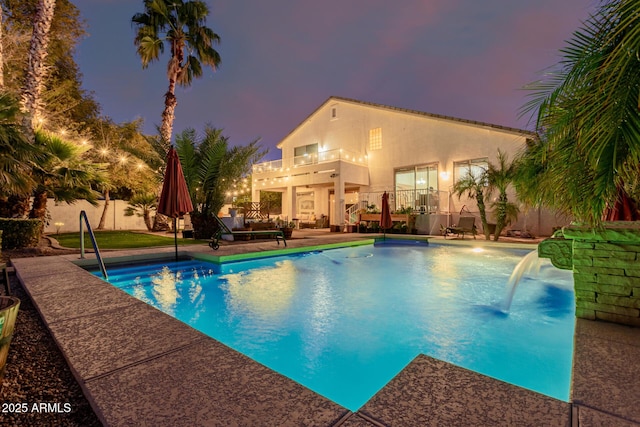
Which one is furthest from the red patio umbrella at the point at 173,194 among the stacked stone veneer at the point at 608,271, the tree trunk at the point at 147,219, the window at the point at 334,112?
the window at the point at 334,112

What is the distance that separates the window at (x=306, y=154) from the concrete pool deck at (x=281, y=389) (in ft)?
56.5

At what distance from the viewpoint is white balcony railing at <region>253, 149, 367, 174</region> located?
57.9 ft

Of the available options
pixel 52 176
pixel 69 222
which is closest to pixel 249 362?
pixel 52 176

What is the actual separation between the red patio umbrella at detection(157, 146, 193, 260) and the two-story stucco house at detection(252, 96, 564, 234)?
10534 millimetres

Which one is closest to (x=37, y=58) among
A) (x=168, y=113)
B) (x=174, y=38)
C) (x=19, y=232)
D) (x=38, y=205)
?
(x=38, y=205)

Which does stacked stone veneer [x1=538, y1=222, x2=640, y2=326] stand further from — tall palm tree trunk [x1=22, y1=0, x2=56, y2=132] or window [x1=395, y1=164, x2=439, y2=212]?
window [x1=395, y1=164, x2=439, y2=212]

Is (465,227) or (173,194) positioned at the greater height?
(173,194)

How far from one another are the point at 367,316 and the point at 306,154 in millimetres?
18025

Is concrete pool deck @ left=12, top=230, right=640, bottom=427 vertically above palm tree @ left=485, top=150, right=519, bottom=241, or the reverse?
palm tree @ left=485, top=150, right=519, bottom=241

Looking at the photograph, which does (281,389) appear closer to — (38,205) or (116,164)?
(38,205)

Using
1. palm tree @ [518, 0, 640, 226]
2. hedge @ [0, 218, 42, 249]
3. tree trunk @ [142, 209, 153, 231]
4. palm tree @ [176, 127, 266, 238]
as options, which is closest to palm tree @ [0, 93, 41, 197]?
hedge @ [0, 218, 42, 249]

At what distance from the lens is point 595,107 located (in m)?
1.73

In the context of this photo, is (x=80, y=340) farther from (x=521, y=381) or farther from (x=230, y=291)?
(x=521, y=381)

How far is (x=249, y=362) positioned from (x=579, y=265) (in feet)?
10.3
